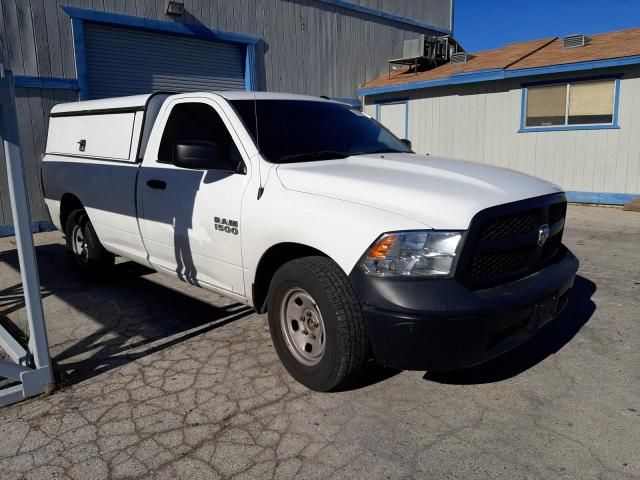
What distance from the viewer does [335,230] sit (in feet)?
9.92

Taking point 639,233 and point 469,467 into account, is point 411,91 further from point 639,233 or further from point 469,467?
point 469,467

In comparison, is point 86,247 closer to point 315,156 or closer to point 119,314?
point 119,314

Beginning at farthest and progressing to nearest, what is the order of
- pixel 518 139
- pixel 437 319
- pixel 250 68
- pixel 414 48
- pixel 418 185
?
pixel 414 48 < pixel 518 139 < pixel 250 68 < pixel 418 185 < pixel 437 319

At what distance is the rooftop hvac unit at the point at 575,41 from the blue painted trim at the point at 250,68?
787 cm

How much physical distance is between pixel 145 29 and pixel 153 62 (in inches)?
25.1

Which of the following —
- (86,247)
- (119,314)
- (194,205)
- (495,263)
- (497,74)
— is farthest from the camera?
(497,74)

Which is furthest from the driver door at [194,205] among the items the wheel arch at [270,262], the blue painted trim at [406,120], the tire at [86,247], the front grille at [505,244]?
the blue painted trim at [406,120]

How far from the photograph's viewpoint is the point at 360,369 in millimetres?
3135

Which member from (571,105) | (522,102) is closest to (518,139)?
(522,102)

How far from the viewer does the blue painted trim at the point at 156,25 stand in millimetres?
9558

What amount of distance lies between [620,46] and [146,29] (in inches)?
402

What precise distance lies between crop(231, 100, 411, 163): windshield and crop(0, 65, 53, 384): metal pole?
1.49m

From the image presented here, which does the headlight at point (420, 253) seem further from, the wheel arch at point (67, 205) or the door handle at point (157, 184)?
the wheel arch at point (67, 205)

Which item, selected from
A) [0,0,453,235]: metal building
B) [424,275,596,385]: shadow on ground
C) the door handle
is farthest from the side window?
[0,0,453,235]: metal building
